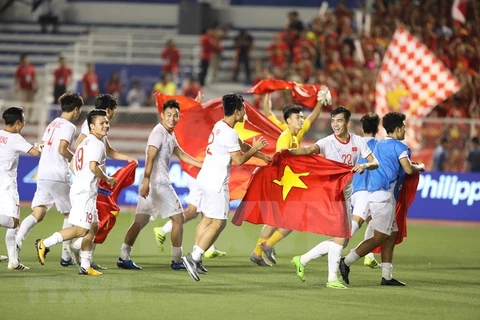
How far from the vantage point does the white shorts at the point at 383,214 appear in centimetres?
1150

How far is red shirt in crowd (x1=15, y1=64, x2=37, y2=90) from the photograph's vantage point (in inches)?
1178

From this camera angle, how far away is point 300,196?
12031mm

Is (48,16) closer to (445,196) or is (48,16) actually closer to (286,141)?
(445,196)

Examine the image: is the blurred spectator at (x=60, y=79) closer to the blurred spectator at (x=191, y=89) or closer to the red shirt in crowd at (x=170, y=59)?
the red shirt in crowd at (x=170, y=59)

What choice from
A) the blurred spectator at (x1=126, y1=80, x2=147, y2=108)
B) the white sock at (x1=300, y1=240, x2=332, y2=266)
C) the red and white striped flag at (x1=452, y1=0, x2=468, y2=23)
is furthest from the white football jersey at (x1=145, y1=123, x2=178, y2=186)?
the blurred spectator at (x1=126, y1=80, x2=147, y2=108)

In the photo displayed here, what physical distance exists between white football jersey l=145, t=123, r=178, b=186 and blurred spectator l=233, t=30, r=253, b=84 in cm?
1866

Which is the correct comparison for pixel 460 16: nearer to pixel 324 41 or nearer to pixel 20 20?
pixel 324 41

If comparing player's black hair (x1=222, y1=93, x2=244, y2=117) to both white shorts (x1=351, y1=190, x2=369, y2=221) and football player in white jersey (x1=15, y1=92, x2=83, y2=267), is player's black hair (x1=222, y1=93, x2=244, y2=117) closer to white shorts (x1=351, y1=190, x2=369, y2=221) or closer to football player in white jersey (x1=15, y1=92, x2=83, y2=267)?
football player in white jersey (x1=15, y1=92, x2=83, y2=267)

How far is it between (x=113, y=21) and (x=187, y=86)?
869 centimetres

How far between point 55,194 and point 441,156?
38.1ft

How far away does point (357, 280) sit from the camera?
12000 mm

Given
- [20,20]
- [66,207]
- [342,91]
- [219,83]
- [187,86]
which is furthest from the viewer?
[20,20]

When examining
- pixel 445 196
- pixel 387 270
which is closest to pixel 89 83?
pixel 445 196


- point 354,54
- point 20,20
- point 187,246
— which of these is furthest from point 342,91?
point 20,20
